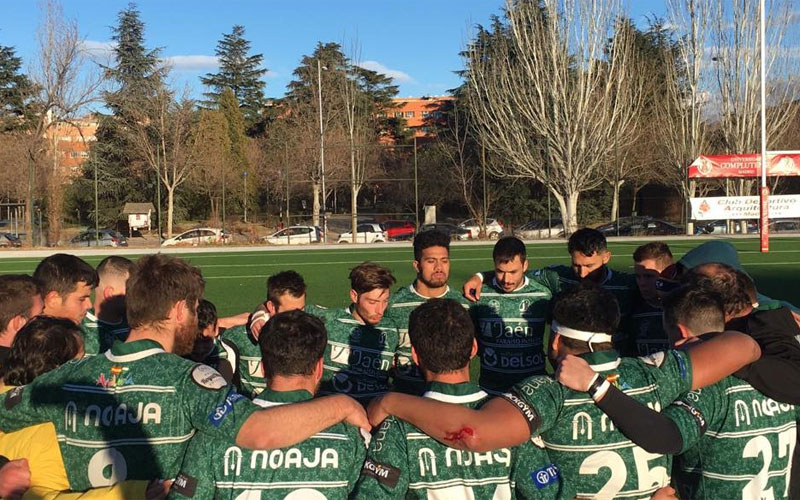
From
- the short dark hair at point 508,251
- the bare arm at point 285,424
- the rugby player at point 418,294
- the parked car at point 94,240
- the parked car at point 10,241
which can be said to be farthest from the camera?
the parked car at point 94,240

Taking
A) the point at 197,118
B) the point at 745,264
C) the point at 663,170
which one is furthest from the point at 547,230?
the point at 197,118

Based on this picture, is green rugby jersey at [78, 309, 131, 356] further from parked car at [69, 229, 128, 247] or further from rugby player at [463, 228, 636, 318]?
parked car at [69, 229, 128, 247]

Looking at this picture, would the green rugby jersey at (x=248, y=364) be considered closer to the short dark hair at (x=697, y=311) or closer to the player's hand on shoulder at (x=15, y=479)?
the player's hand on shoulder at (x=15, y=479)

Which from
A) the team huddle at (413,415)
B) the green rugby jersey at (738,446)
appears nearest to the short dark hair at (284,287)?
the team huddle at (413,415)

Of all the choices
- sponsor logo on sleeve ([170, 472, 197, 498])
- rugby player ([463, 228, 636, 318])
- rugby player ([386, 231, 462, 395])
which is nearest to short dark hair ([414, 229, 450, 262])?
rugby player ([386, 231, 462, 395])

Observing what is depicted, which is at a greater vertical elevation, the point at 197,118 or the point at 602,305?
the point at 197,118

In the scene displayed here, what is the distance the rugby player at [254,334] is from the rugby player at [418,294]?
2.07 feet

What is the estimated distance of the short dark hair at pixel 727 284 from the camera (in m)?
3.35

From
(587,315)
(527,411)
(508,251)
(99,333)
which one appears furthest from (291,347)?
(508,251)

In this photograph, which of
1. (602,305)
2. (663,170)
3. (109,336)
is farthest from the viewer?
(663,170)

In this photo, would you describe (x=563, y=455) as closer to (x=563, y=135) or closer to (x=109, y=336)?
(x=109, y=336)

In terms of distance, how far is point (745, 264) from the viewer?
19.6 m

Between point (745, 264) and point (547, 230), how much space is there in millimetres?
20188

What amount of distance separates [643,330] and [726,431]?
1.83 metres
